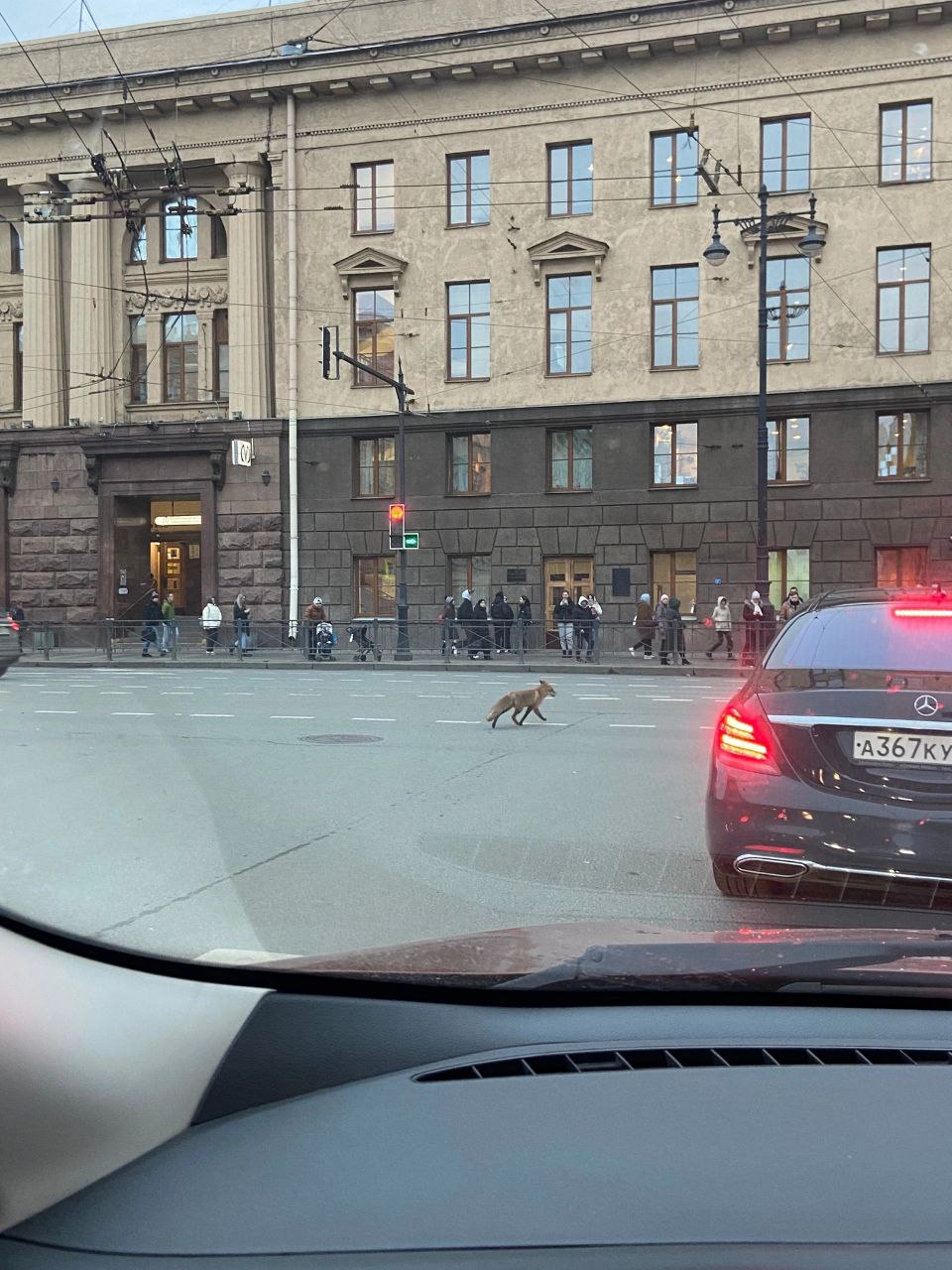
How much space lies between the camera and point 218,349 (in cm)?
3478

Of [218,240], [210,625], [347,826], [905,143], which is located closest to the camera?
[347,826]

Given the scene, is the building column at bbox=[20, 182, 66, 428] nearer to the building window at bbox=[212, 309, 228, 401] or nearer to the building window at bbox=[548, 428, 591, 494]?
the building window at bbox=[212, 309, 228, 401]

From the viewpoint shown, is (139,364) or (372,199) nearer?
(372,199)

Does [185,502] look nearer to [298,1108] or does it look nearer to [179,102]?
[179,102]

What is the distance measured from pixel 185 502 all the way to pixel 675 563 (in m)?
14.8

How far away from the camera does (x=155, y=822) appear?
7793mm

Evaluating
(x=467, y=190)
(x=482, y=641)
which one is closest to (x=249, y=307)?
(x=467, y=190)

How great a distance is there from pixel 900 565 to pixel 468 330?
13048mm

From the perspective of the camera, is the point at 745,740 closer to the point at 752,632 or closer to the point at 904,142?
the point at 752,632

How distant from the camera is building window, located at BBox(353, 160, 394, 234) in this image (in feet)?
109

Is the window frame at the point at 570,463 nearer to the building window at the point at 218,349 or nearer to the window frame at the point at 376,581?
the window frame at the point at 376,581

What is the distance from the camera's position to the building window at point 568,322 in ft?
104

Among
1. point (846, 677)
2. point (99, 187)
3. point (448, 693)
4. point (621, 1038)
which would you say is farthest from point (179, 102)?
point (621, 1038)

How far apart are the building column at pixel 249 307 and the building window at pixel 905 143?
16.7 metres
